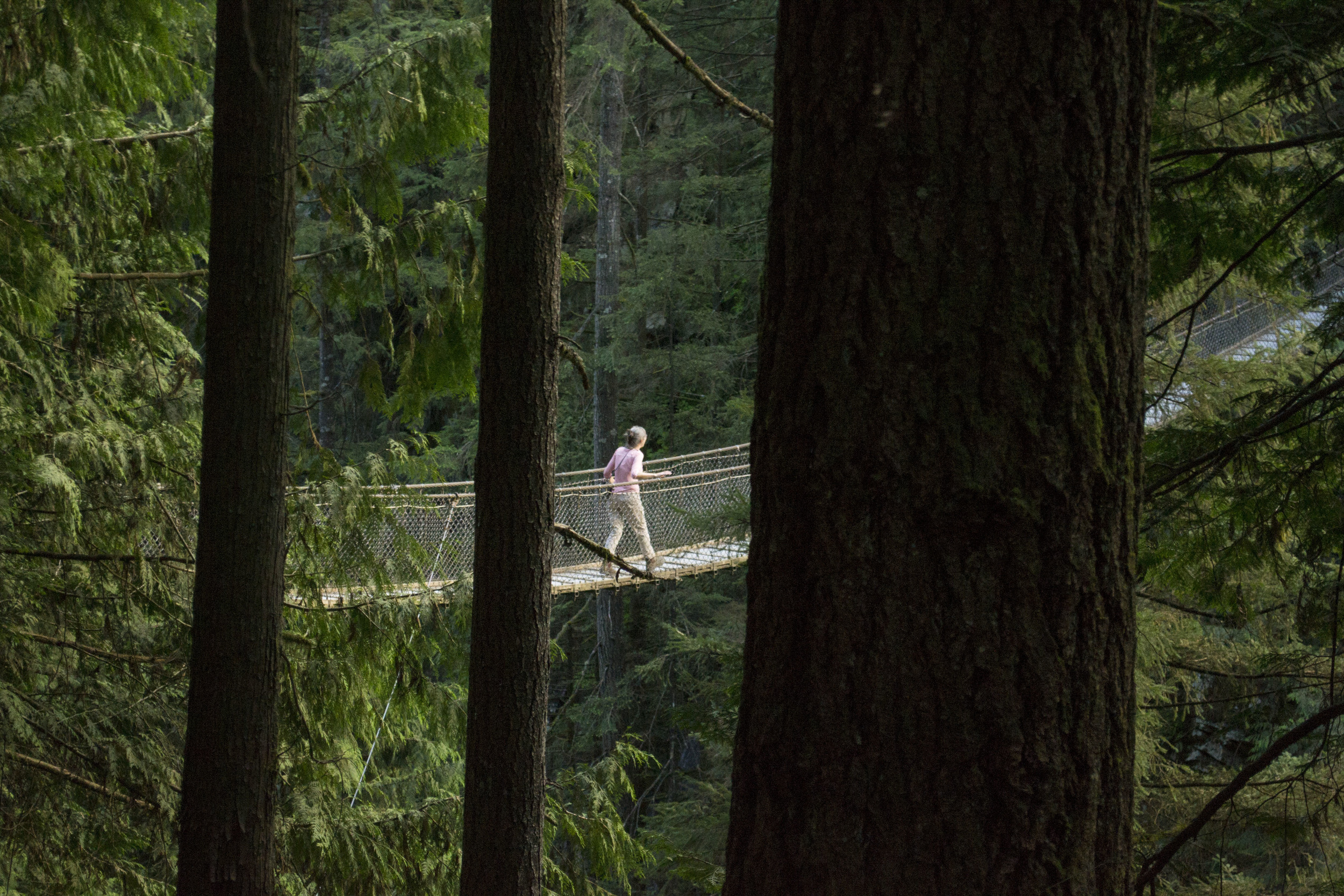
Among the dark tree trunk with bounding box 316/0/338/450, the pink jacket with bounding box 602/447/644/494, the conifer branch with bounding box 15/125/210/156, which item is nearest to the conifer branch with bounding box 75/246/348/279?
the conifer branch with bounding box 15/125/210/156

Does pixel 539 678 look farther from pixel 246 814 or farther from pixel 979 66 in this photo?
pixel 979 66

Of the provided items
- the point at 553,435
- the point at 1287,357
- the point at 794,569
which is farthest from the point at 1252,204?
the point at 1287,357

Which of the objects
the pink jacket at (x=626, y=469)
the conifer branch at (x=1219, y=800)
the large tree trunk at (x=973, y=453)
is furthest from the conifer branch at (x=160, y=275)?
the pink jacket at (x=626, y=469)

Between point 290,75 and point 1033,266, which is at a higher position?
point 290,75

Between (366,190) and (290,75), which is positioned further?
(366,190)

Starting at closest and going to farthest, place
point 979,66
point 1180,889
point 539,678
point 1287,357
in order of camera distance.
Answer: point 979,66 < point 539,678 < point 1180,889 < point 1287,357

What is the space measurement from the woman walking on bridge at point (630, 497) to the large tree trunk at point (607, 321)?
3383mm

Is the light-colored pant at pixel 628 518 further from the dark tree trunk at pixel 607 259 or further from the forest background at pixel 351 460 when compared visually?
the dark tree trunk at pixel 607 259

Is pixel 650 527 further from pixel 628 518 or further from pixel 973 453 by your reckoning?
pixel 973 453

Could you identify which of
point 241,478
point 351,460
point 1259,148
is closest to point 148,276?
point 351,460

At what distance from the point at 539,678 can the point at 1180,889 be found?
237 cm

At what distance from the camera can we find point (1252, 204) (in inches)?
84.7

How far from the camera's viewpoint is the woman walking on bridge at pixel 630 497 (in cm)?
577

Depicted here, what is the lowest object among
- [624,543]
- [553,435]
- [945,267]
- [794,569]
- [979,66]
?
[624,543]
